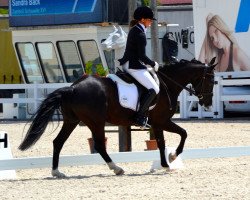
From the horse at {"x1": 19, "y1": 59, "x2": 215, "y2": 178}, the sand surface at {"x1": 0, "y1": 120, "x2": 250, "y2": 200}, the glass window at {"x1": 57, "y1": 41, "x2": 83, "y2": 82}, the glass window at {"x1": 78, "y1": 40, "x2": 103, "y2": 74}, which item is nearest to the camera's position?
the sand surface at {"x1": 0, "y1": 120, "x2": 250, "y2": 200}

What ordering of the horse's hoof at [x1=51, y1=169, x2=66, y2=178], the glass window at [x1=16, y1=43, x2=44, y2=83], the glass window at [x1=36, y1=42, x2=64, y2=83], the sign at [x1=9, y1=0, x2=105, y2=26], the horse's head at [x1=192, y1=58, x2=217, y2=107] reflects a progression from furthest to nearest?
the glass window at [x1=16, y1=43, x2=44, y2=83]
the glass window at [x1=36, y1=42, x2=64, y2=83]
the sign at [x1=9, y1=0, x2=105, y2=26]
the horse's head at [x1=192, y1=58, x2=217, y2=107]
the horse's hoof at [x1=51, y1=169, x2=66, y2=178]

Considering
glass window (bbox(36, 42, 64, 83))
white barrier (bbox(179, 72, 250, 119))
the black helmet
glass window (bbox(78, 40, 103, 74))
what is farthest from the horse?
glass window (bbox(36, 42, 64, 83))

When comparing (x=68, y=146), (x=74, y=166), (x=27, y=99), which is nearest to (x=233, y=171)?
(x=74, y=166)

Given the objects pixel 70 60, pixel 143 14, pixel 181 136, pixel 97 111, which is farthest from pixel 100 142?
pixel 70 60

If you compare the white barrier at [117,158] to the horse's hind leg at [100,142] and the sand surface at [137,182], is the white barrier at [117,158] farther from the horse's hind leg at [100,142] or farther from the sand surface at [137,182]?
the horse's hind leg at [100,142]

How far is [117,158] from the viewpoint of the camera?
13836 mm

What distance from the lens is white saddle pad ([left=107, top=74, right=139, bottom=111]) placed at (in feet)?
A: 44.3

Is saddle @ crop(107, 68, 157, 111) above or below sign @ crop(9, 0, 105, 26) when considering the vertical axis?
above

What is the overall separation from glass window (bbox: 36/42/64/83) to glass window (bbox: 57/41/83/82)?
34 centimetres

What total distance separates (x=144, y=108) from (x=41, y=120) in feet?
4.80

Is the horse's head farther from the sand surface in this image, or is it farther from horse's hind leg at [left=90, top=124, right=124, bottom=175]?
horse's hind leg at [left=90, top=124, right=124, bottom=175]

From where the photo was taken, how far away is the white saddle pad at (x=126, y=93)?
44.3ft

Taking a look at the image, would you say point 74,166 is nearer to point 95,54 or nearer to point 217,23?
point 217,23

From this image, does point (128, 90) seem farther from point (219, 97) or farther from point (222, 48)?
point (222, 48)
